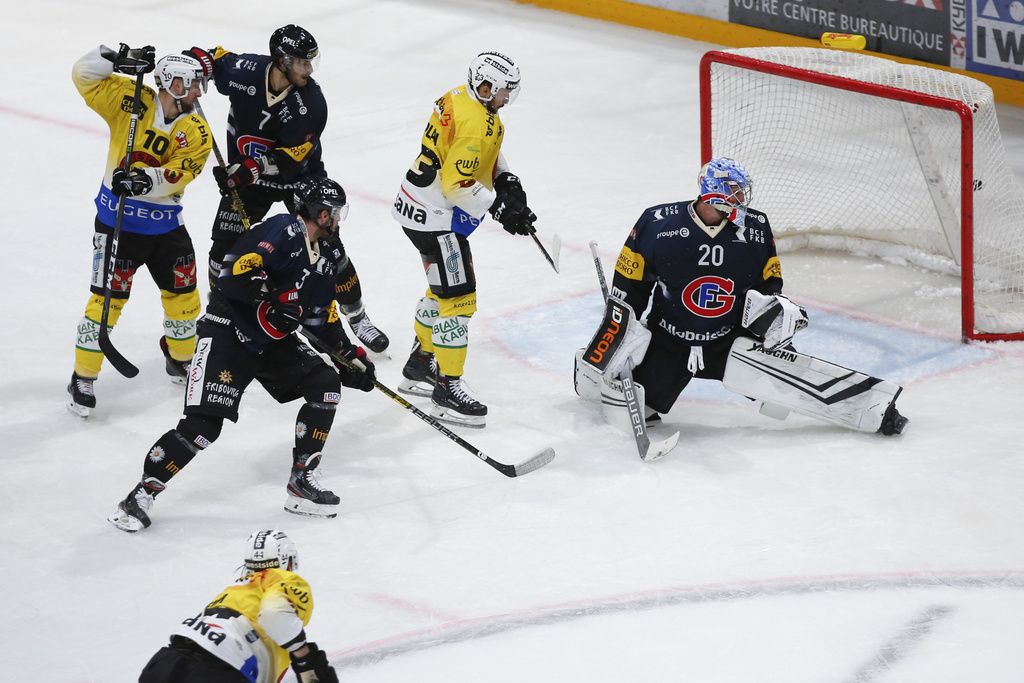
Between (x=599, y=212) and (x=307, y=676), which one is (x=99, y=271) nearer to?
(x=307, y=676)

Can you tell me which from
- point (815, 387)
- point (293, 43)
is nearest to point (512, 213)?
point (293, 43)

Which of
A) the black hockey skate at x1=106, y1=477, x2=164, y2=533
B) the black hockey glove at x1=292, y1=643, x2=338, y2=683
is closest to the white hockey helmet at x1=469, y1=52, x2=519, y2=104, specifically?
the black hockey skate at x1=106, y1=477, x2=164, y2=533

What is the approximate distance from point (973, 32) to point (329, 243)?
5310mm

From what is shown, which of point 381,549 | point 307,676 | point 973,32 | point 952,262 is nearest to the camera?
point 307,676

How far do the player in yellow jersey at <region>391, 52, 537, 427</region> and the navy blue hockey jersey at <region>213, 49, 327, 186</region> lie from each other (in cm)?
52

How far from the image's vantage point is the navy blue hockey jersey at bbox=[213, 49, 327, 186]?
4750mm

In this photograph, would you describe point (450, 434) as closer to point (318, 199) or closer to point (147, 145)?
point (318, 199)

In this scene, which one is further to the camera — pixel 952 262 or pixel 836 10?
pixel 836 10

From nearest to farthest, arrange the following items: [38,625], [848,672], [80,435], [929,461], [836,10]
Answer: [848,672] → [38,625] → [929,461] → [80,435] → [836,10]

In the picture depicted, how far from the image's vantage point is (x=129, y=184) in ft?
14.3

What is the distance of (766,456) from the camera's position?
4309 millimetres

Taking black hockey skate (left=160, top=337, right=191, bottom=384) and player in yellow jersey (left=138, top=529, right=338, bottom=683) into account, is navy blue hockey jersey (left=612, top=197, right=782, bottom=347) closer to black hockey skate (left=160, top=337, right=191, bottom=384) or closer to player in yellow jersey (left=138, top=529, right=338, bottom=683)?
black hockey skate (left=160, top=337, right=191, bottom=384)

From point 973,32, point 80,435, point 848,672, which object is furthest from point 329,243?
point 973,32

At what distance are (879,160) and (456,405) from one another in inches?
109
